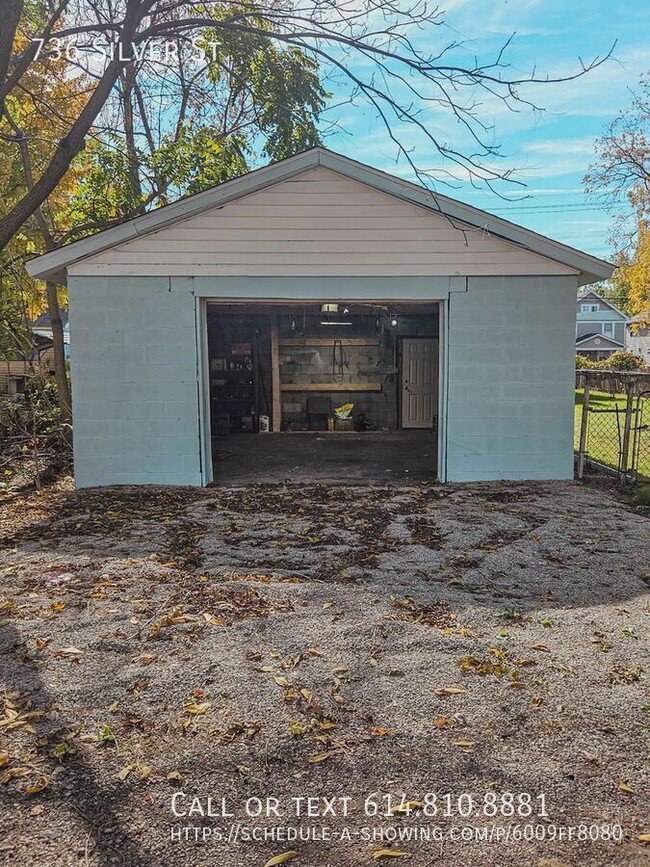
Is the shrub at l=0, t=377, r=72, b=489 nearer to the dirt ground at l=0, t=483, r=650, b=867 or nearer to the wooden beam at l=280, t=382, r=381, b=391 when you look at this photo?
the dirt ground at l=0, t=483, r=650, b=867

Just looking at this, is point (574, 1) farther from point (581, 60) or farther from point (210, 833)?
point (210, 833)

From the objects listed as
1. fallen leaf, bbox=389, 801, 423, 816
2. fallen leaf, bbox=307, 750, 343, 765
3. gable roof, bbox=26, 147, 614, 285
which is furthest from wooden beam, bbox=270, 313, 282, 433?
fallen leaf, bbox=389, 801, 423, 816

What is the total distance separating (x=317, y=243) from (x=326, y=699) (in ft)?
19.6

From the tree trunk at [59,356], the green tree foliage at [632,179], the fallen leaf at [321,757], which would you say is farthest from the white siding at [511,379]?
the green tree foliage at [632,179]

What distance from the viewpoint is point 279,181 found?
7.52 m

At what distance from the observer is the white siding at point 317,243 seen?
756 cm

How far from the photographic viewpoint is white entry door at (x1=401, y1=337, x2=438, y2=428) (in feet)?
47.0

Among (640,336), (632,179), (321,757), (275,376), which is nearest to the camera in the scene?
(321,757)

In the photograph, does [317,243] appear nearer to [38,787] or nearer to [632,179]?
[38,787]

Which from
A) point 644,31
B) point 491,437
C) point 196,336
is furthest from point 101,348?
point 644,31

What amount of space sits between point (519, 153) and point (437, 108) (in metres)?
0.86

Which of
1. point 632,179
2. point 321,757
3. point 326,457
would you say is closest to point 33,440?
point 326,457

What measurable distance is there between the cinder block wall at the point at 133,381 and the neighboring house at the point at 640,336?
2592cm

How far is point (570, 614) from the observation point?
12.7ft
